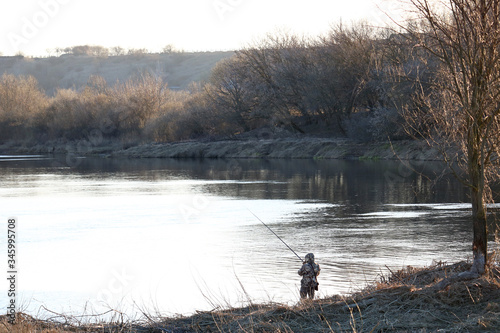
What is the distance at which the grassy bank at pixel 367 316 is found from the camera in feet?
23.9

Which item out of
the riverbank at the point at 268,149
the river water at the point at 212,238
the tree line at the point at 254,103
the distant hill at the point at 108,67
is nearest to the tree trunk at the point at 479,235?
the river water at the point at 212,238

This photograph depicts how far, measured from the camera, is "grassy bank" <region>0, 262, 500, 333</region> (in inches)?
286

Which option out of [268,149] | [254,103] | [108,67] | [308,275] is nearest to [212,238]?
[308,275]

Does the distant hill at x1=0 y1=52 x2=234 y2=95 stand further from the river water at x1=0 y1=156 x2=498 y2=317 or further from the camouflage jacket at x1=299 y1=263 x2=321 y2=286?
the camouflage jacket at x1=299 y1=263 x2=321 y2=286

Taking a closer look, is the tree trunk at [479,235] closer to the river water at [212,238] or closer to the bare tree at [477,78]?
the bare tree at [477,78]

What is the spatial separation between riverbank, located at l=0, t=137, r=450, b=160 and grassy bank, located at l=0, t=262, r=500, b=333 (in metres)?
39.2

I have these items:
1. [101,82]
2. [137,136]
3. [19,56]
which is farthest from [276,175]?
[19,56]

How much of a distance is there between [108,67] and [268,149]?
137000 mm

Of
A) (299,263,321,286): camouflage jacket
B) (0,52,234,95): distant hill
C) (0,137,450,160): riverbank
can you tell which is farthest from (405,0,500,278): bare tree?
(0,52,234,95): distant hill

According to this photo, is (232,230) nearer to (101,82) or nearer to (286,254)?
(286,254)

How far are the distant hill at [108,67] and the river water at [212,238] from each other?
473 feet

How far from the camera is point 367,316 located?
7719mm

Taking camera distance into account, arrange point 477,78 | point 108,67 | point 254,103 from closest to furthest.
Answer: point 477,78 → point 254,103 → point 108,67

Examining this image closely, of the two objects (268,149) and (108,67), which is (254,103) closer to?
(268,149)
